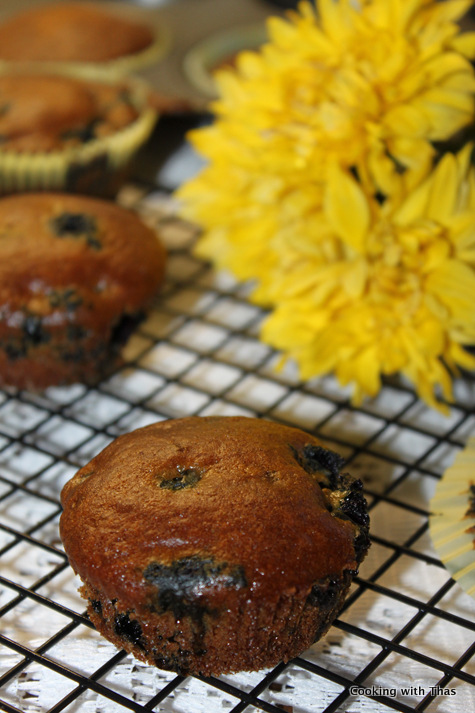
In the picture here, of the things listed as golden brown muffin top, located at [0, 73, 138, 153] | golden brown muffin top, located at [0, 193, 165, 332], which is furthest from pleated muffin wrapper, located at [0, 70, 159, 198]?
golden brown muffin top, located at [0, 193, 165, 332]

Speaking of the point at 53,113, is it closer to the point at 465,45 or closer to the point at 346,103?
the point at 346,103

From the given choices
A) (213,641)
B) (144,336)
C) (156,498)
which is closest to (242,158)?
(144,336)

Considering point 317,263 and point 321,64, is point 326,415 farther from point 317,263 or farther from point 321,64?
point 321,64

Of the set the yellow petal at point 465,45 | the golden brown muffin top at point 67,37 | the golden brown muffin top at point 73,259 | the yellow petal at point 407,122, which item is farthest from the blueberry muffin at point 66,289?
the golden brown muffin top at point 67,37

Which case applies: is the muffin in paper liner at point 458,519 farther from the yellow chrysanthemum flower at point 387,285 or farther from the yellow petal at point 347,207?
the yellow petal at point 347,207

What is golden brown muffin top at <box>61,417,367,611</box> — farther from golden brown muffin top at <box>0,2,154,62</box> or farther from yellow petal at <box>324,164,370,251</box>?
golden brown muffin top at <box>0,2,154,62</box>

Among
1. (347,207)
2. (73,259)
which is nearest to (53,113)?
(73,259)
